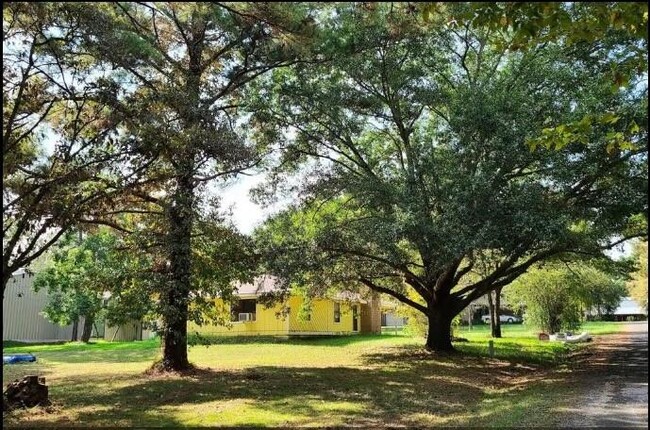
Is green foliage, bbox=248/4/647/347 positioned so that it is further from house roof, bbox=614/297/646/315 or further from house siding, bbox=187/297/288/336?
house roof, bbox=614/297/646/315

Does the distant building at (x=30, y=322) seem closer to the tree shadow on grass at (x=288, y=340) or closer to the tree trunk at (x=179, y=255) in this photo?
the tree shadow on grass at (x=288, y=340)

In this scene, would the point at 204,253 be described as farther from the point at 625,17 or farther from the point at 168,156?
the point at 625,17

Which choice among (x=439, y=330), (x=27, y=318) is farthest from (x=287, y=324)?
(x=27, y=318)

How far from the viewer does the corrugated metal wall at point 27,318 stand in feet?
119

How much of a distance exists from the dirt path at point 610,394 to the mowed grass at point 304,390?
52cm

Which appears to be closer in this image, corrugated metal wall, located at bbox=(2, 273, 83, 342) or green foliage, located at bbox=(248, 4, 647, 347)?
green foliage, located at bbox=(248, 4, 647, 347)

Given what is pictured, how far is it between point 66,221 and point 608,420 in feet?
30.1

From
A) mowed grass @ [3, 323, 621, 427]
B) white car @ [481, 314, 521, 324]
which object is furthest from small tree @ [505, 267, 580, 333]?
white car @ [481, 314, 521, 324]

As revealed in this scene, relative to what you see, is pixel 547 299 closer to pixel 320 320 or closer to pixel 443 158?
pixel 320 320

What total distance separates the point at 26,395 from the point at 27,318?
96.4 ft

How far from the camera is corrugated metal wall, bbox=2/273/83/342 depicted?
36.3 m

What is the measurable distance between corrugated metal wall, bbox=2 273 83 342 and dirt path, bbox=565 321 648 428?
31.2 metres

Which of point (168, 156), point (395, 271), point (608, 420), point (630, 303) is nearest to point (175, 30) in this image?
point (168, 156)

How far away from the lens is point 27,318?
3750cm
